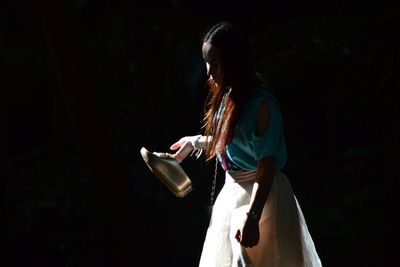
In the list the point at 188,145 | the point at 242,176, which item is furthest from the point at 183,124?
the point at 242,176

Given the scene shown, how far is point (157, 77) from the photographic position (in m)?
7.69

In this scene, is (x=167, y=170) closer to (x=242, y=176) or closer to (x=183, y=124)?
(x=242, y=176)

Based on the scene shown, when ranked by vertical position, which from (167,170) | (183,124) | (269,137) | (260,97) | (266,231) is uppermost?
(260,97)

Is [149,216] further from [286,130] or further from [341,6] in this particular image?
[341,6]

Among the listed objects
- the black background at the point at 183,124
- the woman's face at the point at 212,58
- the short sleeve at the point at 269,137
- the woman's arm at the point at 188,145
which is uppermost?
the woman's face at the point at 212,58

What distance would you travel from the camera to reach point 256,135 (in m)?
3.08

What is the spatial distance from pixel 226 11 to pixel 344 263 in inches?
94.4

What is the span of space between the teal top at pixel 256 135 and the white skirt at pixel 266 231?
0.12m

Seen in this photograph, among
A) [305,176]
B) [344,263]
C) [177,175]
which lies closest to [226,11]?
[305,176]

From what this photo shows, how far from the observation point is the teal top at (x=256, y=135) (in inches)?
121

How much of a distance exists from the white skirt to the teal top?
12 centimetres

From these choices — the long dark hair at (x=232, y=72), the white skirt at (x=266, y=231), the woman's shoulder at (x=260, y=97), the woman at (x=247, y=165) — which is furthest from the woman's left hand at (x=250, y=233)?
the woman's shoulder at (x=260, y=97)

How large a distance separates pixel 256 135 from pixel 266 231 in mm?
440

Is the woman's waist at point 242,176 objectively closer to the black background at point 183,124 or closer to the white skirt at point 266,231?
the white skirt at point 266,231
